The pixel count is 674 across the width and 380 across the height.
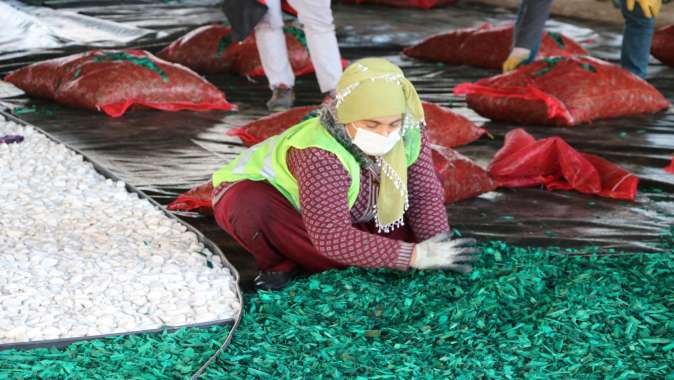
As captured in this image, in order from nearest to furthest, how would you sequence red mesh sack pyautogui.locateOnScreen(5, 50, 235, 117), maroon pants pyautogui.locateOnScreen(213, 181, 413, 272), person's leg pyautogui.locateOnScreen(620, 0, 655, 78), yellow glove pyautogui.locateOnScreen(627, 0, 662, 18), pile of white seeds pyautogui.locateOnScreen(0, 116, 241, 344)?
pile of white seeds pyautogui.locateOnScreen(0, 116, 241, 344) < maroon pants pyautogui.locateOnScreen(213, 181, 413, 272) < yellow glove pyautogui.locateOnScreen(627, 0, 662, 18) < red mesh sack pyautogui.locateOnScreen(5, 50, 235, 117) < person's leg pyautogui.locateOnScreen(620, 0, 655, 78)

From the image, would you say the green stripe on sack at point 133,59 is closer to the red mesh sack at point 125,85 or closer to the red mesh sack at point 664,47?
the red mesh sack at point 125,85

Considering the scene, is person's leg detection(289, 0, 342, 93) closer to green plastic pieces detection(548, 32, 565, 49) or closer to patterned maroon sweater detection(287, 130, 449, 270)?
green plastic pieces detection(548, 32, 565, 49)

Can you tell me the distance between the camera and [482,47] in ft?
16.9

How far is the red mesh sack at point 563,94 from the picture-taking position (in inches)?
157

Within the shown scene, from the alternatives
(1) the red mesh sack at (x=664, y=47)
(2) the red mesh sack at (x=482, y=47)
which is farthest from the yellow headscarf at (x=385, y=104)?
(1) the red mesh sack at (x=664, y=47)

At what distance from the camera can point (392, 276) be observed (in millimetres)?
2441

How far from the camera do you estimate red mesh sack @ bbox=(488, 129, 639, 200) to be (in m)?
3.20

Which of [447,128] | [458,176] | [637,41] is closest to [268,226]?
[458,176]

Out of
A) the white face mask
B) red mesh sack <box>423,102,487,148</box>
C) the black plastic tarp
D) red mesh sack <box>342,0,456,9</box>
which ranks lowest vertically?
red mesh sack <box>342,0,456,9</box>

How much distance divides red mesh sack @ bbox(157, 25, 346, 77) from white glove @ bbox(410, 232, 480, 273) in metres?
2.69

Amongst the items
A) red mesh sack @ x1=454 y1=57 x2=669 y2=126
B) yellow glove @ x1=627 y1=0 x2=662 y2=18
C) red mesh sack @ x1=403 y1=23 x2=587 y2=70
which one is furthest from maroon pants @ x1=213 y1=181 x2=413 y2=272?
red mesh sack @ x1=403 y1=23 x2=587 y2=70

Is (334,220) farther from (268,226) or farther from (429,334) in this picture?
(429,334)

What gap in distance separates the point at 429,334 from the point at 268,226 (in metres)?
0.53

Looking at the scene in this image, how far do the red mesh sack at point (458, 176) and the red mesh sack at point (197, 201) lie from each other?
27.0 inches
